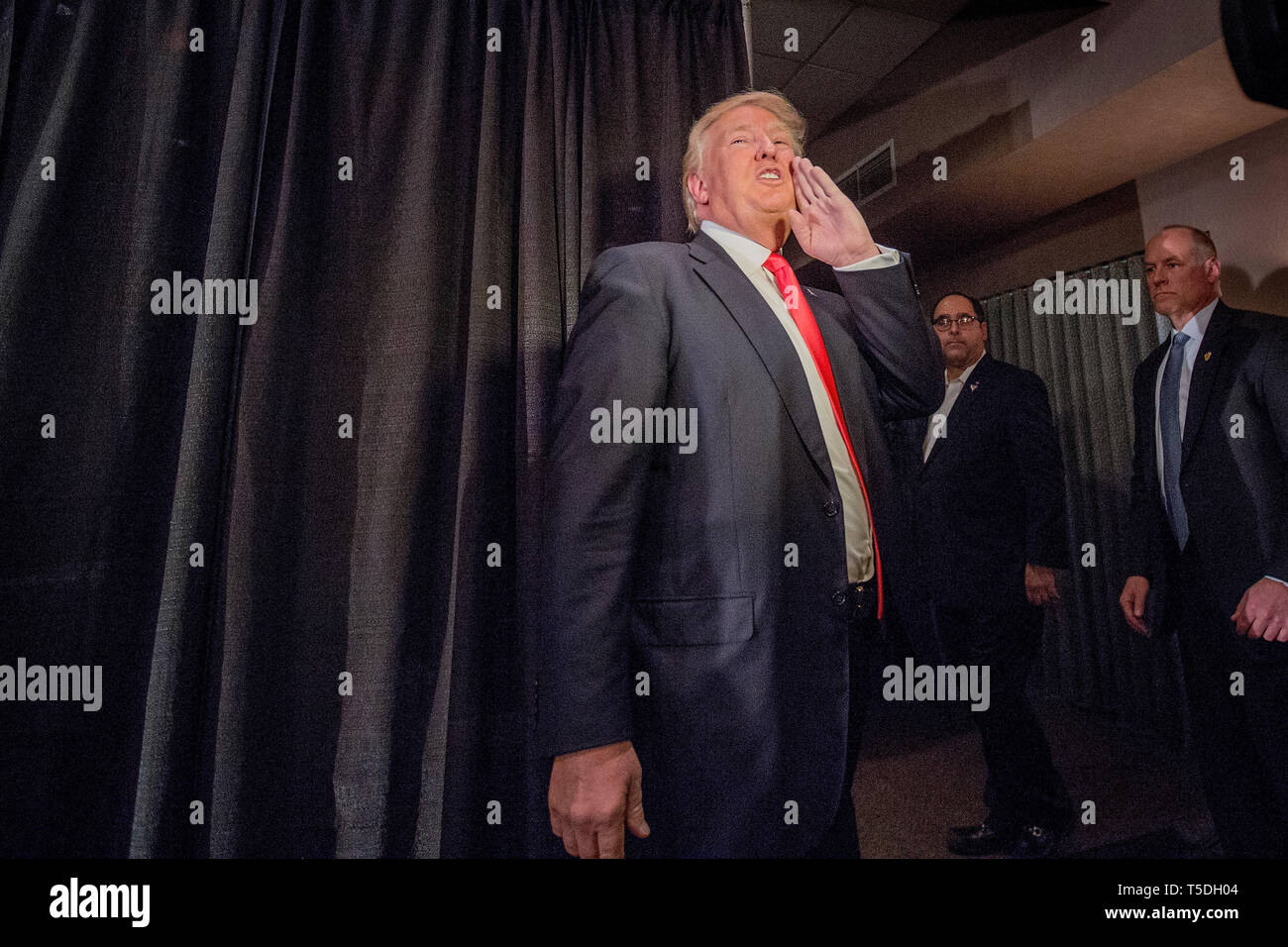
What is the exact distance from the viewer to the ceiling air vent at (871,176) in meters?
2.41

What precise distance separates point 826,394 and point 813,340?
12cm

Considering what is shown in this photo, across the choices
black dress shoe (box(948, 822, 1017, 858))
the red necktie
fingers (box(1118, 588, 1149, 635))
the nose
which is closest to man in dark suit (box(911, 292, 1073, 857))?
black dress shoe (box(948, 822, 1017, 858))

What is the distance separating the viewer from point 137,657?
1372 mm

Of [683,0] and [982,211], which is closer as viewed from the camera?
[683,0]

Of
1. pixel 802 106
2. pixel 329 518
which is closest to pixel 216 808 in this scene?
pixel 329 518

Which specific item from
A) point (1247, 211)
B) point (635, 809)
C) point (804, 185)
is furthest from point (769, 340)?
point (1247, 211)

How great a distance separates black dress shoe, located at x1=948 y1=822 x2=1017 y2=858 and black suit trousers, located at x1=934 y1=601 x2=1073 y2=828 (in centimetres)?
2

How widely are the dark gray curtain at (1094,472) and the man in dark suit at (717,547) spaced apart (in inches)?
74.8

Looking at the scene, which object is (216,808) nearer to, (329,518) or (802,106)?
(329,518)

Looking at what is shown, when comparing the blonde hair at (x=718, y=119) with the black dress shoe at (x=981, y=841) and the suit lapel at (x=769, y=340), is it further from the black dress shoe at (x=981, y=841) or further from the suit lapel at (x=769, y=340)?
the black dress shoe at (x=981, y=841)

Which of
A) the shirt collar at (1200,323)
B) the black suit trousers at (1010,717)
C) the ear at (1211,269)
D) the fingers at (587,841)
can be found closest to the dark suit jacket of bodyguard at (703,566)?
the fingers at (587,841)

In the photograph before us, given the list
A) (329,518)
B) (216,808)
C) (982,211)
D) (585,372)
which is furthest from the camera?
(982,211)
